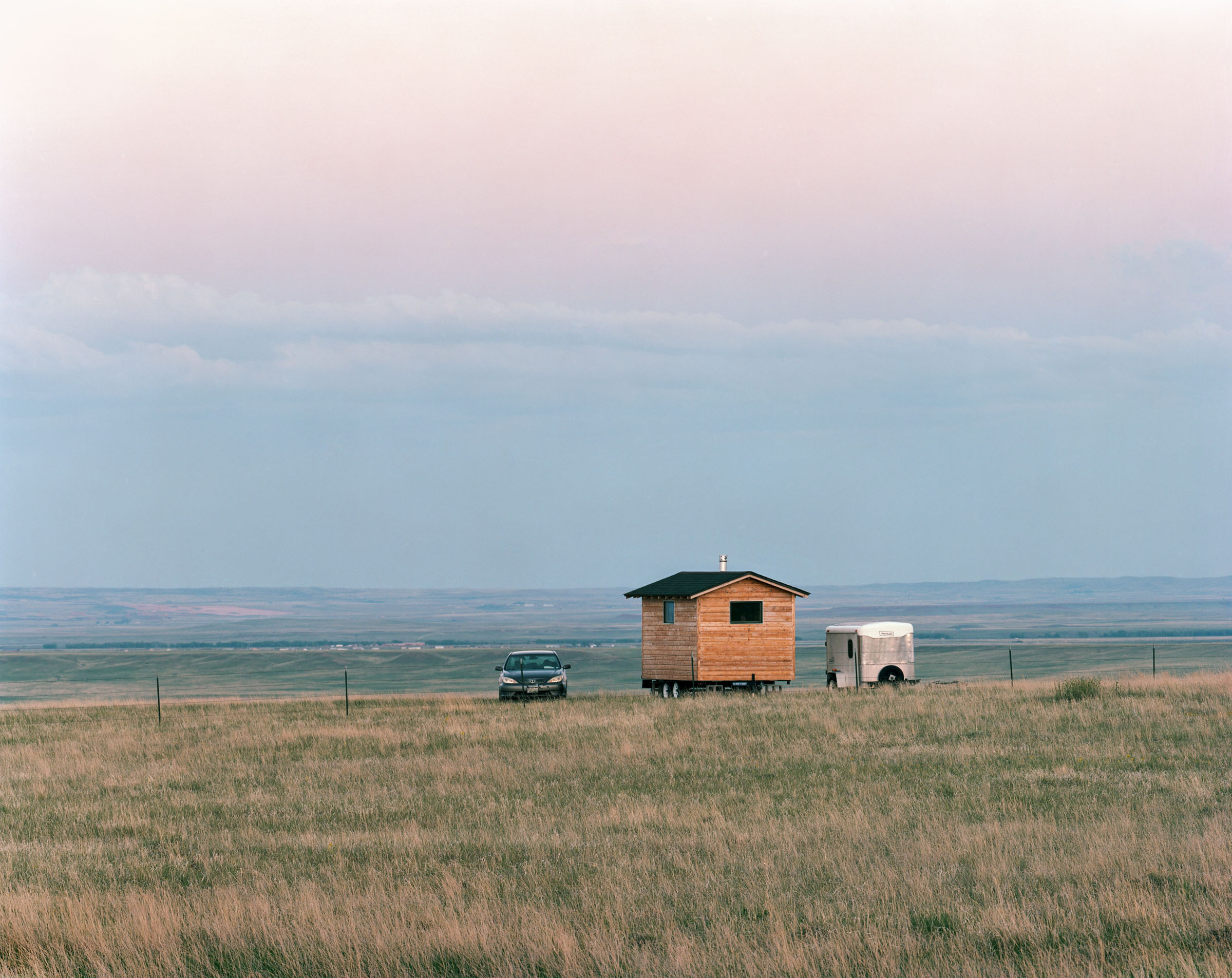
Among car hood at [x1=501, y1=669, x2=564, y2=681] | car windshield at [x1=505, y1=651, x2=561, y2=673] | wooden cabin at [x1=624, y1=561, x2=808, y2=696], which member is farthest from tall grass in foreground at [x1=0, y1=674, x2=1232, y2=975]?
wooden cabin at [x1=624, y1=561, x2=808, y2=696]

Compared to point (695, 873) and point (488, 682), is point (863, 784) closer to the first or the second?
point (695, 873)

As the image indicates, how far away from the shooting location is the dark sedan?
138ft

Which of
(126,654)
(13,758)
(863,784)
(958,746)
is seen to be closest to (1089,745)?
(958,746)

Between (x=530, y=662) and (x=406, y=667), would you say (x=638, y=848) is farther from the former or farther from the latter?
(x=406, y=667)

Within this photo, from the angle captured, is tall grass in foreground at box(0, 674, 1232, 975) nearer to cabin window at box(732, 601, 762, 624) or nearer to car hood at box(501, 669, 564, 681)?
car hood at box(501, 669, 564, 681)

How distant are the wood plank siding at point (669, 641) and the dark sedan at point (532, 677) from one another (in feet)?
12.0

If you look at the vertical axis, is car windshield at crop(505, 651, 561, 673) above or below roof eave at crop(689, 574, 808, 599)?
below

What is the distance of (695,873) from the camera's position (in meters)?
14.5

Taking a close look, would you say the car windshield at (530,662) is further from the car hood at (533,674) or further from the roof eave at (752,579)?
the roof eave at (752,579)

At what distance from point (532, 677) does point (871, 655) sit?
42.4ft

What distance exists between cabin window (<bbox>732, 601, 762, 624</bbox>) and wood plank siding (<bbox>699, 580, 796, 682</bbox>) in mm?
111

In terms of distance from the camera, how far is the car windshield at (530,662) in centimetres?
4309

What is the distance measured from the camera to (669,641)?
154ft

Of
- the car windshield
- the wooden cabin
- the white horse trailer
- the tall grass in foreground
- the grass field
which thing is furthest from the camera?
the grass field
